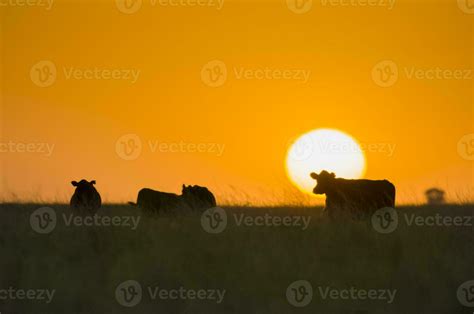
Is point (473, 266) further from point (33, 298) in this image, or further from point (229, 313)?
point (33, 298)

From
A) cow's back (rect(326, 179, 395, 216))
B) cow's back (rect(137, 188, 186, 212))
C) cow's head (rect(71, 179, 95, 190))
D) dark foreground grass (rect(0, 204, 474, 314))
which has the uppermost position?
cow's head (rect(71, 179, 95, 190))

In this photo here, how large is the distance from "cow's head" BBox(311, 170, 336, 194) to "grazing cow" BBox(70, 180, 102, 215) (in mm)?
4855

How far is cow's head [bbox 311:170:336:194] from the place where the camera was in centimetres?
1639

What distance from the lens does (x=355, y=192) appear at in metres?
16.3

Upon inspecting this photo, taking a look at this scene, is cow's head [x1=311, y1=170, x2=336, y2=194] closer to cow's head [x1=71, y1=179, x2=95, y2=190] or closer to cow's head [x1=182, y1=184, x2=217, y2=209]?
cow's head [x1=182, y1=184, x2=217, y2=209]

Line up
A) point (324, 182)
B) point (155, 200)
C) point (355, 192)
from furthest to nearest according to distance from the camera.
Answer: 1. point (155, 200)
2. point (324, 182)
3. point (355, 192)

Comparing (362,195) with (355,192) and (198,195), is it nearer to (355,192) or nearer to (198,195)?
(355,192)

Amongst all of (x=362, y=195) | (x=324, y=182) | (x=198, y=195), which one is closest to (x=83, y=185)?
(x=198, y=195)

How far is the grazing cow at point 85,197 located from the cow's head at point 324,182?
4.86 metres

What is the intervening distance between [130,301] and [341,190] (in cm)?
741

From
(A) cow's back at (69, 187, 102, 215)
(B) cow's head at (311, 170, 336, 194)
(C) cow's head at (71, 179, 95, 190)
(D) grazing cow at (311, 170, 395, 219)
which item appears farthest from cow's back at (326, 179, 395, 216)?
(C) cow's head at (71, 179, 95, 190)

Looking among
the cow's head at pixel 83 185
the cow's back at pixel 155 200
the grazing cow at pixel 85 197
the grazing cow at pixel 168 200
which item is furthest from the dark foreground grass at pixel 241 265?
the cow's head at pixel 83 185

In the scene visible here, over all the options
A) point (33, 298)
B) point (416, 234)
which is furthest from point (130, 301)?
point (416, 234)

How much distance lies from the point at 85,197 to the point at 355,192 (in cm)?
603
